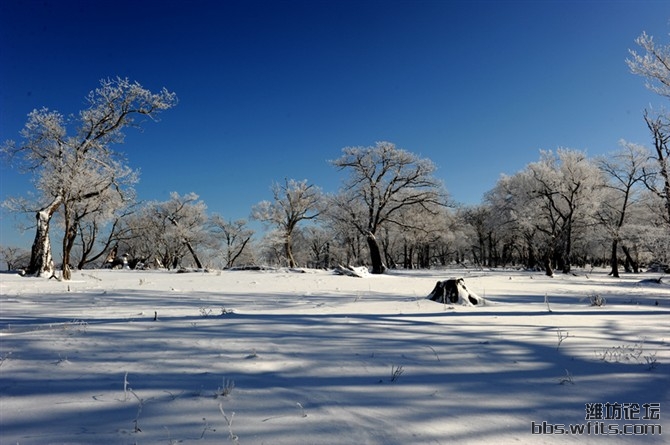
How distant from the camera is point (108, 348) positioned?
355 cm

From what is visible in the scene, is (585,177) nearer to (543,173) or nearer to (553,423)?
(543,173)

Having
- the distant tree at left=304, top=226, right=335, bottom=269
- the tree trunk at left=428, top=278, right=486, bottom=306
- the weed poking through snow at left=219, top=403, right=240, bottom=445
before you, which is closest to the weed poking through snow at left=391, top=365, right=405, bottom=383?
the weed poking through snow at left=219, top=403, right=240, bottom=445

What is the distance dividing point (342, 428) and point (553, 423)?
1434mm

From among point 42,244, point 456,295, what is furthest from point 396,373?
Answer: point 42,244

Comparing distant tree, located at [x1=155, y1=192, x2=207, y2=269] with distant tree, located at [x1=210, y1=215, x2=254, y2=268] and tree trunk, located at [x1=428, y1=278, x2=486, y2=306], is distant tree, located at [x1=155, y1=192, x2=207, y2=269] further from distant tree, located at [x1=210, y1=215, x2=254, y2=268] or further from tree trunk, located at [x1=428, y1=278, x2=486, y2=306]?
tree trunk, located at [x1=428, y1=278, x2=486, y2=306]

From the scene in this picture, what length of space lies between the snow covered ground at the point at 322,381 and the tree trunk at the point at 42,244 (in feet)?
36.2

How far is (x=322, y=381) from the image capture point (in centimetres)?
293

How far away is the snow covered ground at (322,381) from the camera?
84.4 inches

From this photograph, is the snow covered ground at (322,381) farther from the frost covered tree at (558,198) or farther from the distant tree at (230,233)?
the distant tree at (230,233)

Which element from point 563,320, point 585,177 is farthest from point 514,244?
point 563,320

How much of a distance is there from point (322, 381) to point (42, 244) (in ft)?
52.6

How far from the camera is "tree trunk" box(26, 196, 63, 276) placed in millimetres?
13953

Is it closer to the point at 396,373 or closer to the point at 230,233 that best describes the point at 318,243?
the point at 230,233

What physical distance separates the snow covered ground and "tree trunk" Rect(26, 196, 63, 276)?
11040 mm
